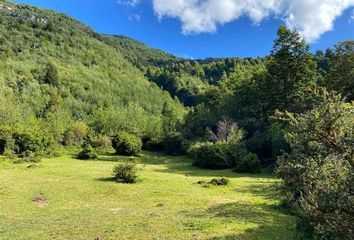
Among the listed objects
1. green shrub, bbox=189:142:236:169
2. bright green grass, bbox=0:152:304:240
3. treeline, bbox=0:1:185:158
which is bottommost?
bright green grass, bbox=0:152:304:240

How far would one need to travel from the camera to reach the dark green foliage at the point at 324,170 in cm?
1055

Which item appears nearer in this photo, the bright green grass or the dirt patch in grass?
→ the bright green grass

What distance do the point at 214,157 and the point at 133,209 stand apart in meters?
25.8

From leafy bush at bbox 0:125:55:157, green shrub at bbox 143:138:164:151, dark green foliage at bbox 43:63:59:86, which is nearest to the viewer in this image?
leafy bush at bbox 0:125:55:157

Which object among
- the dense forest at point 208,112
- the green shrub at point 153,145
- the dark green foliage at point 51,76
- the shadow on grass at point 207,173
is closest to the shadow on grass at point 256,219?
the dense forest at point 208,112

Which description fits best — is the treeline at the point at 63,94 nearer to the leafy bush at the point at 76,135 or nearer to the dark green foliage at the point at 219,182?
the leafy bush at the point at 76,135

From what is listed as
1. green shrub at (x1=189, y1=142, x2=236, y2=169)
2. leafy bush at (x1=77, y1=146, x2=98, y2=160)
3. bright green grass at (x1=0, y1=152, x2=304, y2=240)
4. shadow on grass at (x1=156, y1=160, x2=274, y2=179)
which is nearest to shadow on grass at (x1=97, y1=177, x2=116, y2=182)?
bright green grass at (x1=0, y1=152, x2=304, y2=240)

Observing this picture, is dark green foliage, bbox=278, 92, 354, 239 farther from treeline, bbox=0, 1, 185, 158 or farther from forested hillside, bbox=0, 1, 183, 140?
forested hillside, bbox=0, 1, 183, 140

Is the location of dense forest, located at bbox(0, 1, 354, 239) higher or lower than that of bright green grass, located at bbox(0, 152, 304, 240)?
higher

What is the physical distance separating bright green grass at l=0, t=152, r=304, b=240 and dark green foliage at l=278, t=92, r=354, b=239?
170 inches

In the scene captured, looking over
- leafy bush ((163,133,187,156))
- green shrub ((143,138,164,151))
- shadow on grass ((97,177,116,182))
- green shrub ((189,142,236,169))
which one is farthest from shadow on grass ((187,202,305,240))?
green shrub ((143,138,164,151))

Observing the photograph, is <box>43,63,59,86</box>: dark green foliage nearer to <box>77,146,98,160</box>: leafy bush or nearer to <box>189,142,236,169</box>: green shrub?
<box>77,146,98,160</box>: leafy bush

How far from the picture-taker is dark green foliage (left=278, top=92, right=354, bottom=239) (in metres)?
10.5

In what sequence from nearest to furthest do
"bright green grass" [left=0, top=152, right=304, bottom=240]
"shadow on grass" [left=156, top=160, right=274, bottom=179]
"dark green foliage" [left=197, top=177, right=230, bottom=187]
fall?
1. "bright green grass" [left=0, top=152, right=304, bottom=240]
2. "dark green foliage" [left=197, top=177, right=230, bottom=187]
3. "shadow on grass" [left=156, top=160, right=274, bottom=179]
